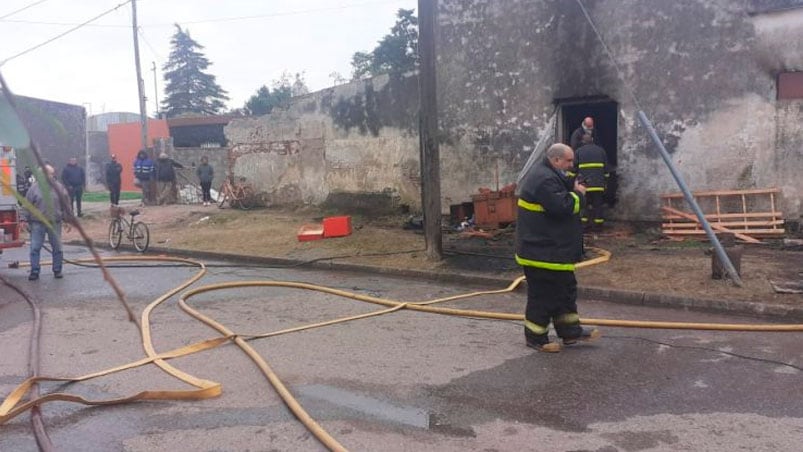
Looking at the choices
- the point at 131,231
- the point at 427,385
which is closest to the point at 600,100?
the point at 427,385

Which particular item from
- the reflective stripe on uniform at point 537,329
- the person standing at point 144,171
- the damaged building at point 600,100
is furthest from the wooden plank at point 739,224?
the person standing at point 144,171

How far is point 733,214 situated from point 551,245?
7.28 m

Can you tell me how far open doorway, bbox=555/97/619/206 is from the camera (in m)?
12.7

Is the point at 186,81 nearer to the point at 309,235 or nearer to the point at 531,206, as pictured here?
the point at 309,235

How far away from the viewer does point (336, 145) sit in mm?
16609

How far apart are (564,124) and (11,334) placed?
10541mm

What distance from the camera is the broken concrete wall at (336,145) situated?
1526 cm

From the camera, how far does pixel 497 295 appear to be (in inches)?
330

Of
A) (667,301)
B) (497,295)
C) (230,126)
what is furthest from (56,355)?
(230,126)

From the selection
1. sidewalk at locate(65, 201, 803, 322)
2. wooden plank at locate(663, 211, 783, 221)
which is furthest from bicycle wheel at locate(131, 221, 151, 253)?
wooden plank at locate(663, 211, 783, 221)

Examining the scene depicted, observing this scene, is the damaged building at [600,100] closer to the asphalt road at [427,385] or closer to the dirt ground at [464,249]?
the dirt ground at [464,249]

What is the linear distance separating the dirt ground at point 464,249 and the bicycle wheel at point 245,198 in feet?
1.56

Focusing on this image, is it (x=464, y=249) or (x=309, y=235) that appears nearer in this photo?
(x=464, y=249)

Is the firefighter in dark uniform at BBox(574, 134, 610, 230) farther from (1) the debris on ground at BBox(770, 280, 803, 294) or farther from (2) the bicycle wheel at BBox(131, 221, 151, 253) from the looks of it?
(2) the bicycle wheel at BBox(131, 221, 151, 253)
